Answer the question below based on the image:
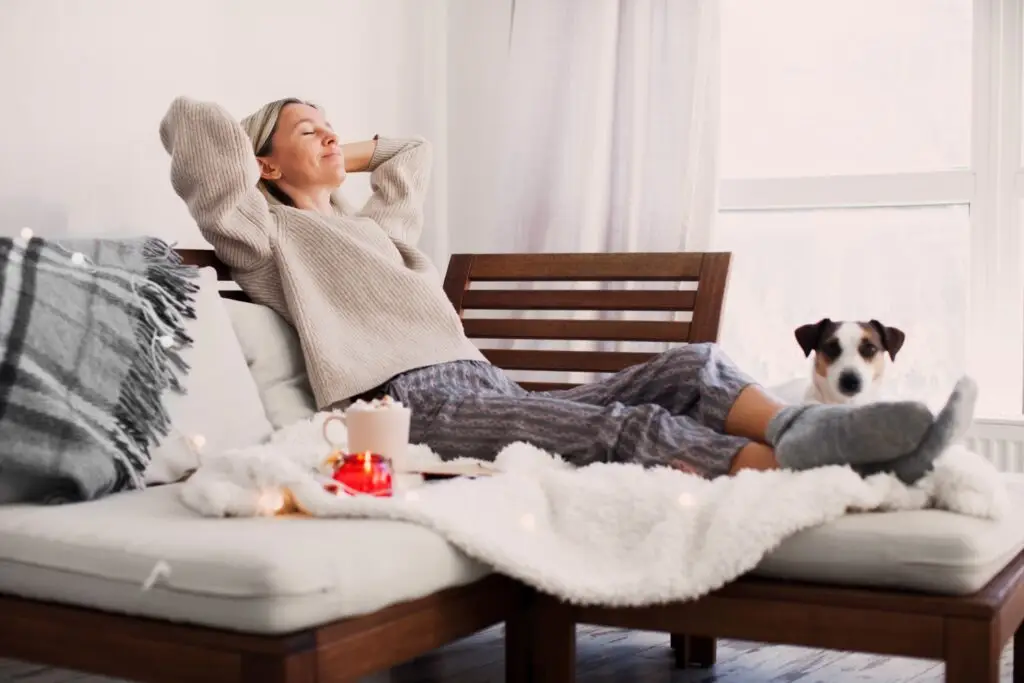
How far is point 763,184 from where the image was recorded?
347cm

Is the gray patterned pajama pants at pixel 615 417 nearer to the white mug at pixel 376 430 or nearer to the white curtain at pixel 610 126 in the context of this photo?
the white mug at pixel 376 430

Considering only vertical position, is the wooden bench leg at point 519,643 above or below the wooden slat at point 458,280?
below

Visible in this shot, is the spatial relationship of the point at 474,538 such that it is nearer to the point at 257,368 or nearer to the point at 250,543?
the point at 250,543

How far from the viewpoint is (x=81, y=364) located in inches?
67.2

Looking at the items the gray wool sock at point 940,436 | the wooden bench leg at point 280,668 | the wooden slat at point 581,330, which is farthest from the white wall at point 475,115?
the wooden bench leg at point 280,668

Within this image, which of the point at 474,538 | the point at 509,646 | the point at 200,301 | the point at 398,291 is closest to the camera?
the point at 474,538

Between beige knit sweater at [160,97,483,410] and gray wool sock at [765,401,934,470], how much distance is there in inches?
34.3

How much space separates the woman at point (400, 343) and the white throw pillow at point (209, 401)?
8.1 inches

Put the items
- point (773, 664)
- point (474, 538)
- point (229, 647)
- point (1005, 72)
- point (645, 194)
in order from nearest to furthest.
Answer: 1. point (229, 647)
2. point (474, 538)
3. point (773, 664)
4. point (1005, 72)
5. point (645, 194)

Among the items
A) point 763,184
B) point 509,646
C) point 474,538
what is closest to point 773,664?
point 509,646

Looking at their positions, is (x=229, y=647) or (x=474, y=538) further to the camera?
(x=474, y=538)

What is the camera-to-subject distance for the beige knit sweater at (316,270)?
225cm

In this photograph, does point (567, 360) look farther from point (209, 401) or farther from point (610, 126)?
point (209, 401)

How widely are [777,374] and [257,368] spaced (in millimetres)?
1760
